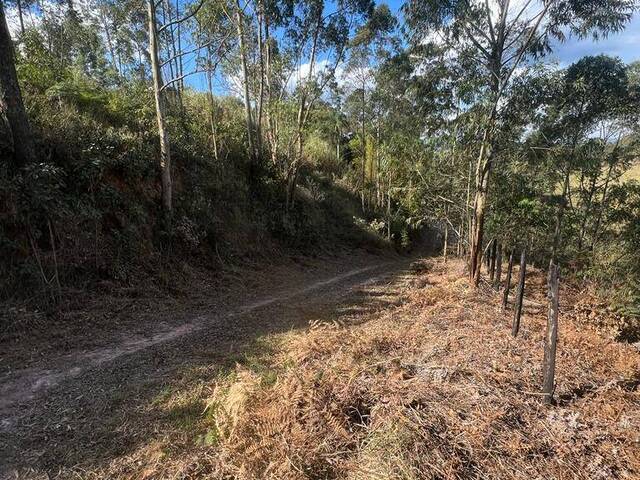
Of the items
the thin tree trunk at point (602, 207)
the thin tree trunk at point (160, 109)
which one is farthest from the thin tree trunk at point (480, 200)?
the thin tree trunk at point (602, 207)

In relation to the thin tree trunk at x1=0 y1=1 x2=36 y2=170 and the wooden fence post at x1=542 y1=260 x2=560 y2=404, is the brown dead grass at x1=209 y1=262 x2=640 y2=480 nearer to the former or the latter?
the wooden fence post at x1=542 y1=260 x2=560 y2=404

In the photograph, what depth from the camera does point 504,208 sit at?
1180 centimetres

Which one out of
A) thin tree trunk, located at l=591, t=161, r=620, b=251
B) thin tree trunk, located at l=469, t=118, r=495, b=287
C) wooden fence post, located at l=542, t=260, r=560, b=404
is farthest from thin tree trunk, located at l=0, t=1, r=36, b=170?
thin tree trunk, located at l=591, t=161, r=620, b=251

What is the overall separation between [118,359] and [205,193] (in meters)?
7.36

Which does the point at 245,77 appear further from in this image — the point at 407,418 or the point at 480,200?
the point at 407,418

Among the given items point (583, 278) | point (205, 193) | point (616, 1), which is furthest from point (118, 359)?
point (616, 1)

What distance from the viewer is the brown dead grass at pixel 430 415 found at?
260 centimetres

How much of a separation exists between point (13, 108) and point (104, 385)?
17.6ft

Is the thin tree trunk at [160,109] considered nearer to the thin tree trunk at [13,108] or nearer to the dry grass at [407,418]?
the thin tree trunk at [13,108]

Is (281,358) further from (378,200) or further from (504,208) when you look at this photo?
(378,200)

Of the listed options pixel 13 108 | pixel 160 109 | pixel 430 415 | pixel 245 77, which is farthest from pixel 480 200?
pixel 13 108

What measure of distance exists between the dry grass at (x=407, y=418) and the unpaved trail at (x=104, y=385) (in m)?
0.34

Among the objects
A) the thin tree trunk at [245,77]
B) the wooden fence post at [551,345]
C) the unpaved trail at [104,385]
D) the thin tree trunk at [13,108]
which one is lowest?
the unpaved trail at [104,385]

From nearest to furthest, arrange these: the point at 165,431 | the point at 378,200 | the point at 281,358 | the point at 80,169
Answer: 1. the point at 165,431
2. the point at 281,358
3. the point at 80,169
4. the point at 378,200
